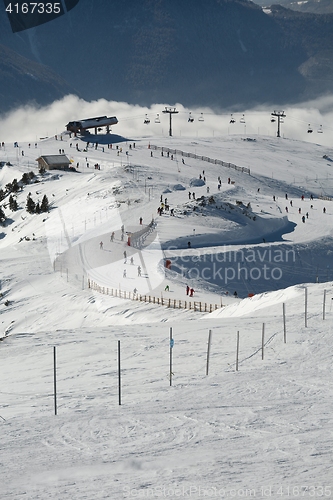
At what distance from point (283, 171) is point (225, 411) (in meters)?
76.2

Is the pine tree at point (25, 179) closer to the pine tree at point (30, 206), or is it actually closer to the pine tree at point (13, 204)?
the pine tree at point (13, 204)

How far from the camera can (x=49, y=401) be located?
24031mm

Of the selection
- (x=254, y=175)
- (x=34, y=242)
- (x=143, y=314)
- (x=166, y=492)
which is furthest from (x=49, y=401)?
(x=254, y=175)

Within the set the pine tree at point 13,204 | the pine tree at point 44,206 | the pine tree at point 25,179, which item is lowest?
the pine tree at point 13,204

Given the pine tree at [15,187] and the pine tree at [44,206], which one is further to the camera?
the pine tree at [15,187]

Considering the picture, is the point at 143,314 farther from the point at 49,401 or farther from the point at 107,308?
the point at 49,401

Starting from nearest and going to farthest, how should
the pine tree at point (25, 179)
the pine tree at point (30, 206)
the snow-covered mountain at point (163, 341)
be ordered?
the snow-covered mountain at point (163, 341) < the pine tree at point (30, 206) < the pine tree at point (25, 179)

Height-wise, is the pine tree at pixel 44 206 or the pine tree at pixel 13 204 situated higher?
the pine tree at pixel 44 206

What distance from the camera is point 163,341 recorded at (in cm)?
3167

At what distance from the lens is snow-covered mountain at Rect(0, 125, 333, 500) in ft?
59.5

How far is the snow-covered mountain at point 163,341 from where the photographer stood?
59.5 ft

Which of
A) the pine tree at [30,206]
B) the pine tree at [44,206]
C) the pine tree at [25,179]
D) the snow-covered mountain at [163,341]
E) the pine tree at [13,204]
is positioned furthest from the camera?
the pine tree at [25,179]

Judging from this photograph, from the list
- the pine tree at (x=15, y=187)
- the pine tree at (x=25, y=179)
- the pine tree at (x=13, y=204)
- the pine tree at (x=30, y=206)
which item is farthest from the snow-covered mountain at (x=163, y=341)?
the pine tree at (x=25, y=179)

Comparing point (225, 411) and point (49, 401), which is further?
point (49, 401)
